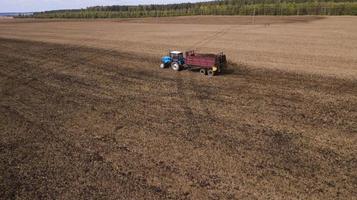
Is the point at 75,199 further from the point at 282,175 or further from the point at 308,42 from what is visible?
the point at 308,42

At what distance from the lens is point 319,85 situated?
16.7m

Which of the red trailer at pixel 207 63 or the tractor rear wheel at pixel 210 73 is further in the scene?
the tractor rear wheel at pixel 210 73

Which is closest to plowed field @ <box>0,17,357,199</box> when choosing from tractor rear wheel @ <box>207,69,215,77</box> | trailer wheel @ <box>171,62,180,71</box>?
tractor rear wheel @ <box>207,69,215,77</box>

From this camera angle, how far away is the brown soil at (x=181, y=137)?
846cm

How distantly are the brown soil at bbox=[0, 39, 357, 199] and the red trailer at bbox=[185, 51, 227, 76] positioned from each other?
0.75m

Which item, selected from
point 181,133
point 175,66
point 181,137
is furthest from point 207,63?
point 181,137

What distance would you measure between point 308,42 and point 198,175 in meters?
26.7

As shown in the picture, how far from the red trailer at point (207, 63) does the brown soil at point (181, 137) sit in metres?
0.75

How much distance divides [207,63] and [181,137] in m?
8.84

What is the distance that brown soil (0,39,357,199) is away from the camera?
27.8ft

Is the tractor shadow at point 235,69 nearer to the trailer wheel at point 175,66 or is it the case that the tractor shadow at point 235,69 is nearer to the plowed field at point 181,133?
the plowed field at point 181,133

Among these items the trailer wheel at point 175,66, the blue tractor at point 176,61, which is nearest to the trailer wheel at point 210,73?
the blue tractor at point 176,61

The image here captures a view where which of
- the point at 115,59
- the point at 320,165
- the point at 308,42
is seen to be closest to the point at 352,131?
the point at 320,165

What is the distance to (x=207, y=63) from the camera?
1911cm
